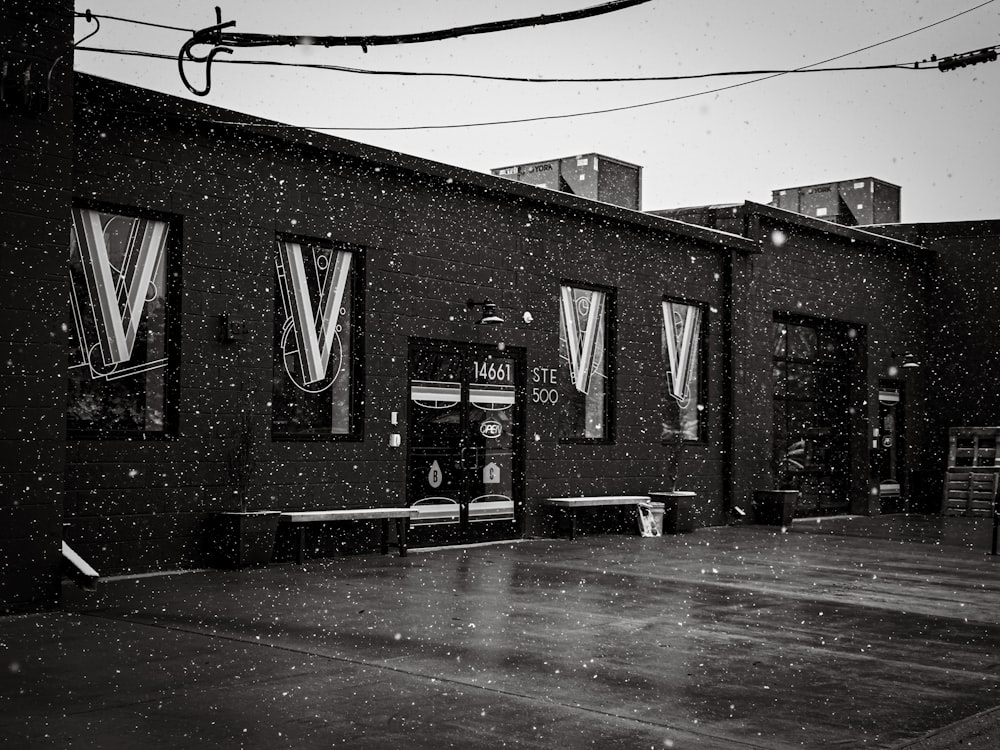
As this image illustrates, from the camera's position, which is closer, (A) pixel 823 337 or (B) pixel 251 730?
(B) pixel 251 730

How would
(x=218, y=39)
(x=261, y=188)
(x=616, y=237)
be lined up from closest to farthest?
(x=218, y=39) < (x=261, y=188) < (x=616, y=237)

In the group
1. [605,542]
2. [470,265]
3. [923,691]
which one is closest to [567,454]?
[605,542]

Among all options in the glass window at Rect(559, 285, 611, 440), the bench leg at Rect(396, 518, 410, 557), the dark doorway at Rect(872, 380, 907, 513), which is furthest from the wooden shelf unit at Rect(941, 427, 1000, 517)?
the bench leg at Rect(396, 518, 410, 557)

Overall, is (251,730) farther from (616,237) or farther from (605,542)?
(616,237)

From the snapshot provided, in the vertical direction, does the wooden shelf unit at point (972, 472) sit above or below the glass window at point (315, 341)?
below

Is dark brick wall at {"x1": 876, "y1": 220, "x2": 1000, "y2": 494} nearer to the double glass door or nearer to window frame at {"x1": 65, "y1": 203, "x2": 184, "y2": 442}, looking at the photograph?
the double glass door

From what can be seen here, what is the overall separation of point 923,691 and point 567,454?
945cm

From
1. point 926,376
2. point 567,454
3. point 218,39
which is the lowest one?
point 567,454

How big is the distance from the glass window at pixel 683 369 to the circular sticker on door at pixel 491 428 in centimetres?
369

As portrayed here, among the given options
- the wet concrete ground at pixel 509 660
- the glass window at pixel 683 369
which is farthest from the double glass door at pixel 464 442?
the glass window at pixel 683 369

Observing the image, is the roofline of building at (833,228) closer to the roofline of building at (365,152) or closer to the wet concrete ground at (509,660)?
the roofline of building at (365,152)

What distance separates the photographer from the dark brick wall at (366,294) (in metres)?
10.6

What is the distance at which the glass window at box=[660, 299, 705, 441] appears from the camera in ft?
57.1

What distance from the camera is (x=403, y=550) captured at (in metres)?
12.6
